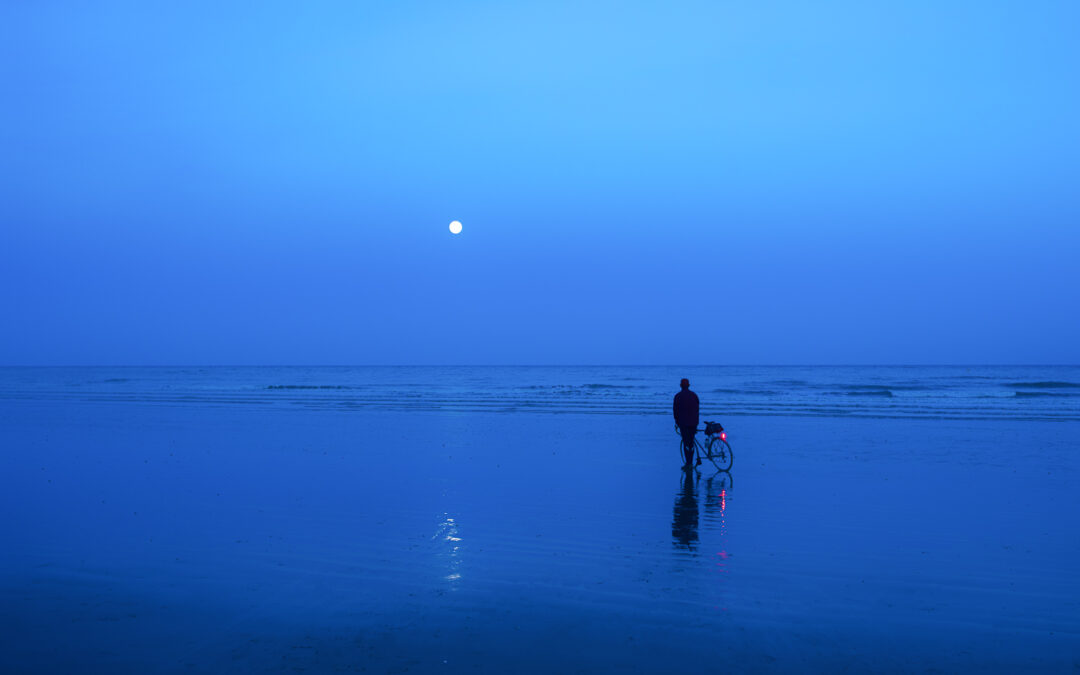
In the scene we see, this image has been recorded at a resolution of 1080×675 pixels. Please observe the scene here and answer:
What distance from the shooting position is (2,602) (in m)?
6.69

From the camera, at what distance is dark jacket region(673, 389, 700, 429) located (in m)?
15.8

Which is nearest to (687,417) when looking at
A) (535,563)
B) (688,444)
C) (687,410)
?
(687,410)

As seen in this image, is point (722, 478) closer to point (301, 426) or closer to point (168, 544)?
point (168, 544)

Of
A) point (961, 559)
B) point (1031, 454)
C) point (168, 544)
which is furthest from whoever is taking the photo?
point (1031, 454)

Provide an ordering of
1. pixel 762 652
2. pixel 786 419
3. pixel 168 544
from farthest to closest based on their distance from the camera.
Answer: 1. pixel 786 419
2. pixel 168 544
3. pixel 762 652

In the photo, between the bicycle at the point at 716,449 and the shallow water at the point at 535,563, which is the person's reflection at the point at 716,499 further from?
the bicycle at the point at 716,449

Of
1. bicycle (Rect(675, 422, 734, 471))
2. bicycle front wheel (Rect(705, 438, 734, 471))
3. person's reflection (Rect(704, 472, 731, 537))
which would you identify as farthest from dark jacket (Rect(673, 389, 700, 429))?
person's reflection (Rect(704, 472, 731, 537))

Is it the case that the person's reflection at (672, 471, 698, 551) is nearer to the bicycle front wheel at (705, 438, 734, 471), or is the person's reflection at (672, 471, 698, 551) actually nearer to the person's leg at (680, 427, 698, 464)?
the person's leg at (680, 427, 698, 464)

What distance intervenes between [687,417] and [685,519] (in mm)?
5461

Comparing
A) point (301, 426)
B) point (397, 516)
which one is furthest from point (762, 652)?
point (301, 426)

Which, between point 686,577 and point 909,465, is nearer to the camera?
point 686,577

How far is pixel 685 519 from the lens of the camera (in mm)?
10562

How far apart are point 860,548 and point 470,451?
11166 mm

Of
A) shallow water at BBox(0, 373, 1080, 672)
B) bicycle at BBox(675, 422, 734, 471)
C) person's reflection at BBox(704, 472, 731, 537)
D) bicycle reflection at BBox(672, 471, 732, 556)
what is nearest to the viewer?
shallow water at BBox(0, 373, 1080, 672)
